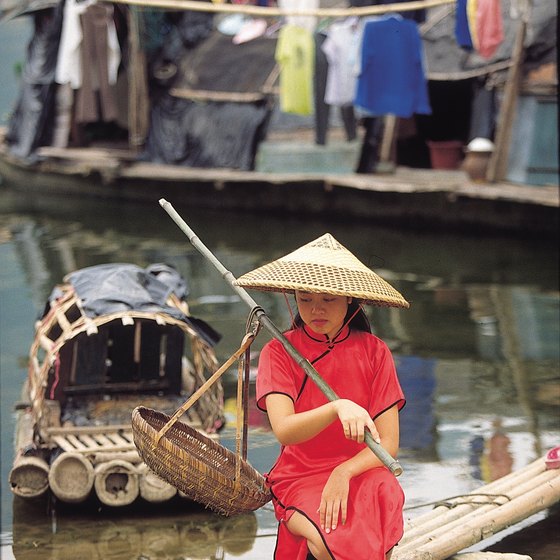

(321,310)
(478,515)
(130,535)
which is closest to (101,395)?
(130,535)

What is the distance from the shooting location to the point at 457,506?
15.9ft

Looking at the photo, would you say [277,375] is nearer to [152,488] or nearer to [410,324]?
[152,488]

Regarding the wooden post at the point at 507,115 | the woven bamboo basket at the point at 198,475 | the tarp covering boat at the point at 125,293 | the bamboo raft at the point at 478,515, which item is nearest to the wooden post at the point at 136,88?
the wooden post at the point at 507,115

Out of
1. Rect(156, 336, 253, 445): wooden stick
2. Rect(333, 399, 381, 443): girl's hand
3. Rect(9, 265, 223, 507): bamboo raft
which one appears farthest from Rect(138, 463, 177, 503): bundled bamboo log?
Rect(333, 399, 381, 443): girl's hand

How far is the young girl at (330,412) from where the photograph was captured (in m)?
3.41

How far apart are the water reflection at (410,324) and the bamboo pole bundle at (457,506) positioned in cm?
63

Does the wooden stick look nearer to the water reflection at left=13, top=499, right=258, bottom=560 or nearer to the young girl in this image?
the young girl

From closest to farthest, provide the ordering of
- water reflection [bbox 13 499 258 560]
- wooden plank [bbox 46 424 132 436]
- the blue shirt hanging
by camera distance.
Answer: water reflection [bbox 13 499 258 560]
wooden plank [bbox 46 424 132 436]
the blue shirt hanging

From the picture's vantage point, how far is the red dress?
3.50m

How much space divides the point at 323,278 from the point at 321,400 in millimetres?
396

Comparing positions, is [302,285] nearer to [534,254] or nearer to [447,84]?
[534,254]

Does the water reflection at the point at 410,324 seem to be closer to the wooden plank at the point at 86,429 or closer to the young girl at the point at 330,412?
the young girl at the point at 330,412

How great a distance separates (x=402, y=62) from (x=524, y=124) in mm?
1717

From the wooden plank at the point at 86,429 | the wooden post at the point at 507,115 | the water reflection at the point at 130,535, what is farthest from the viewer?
the wooden post at the point at 507,115
